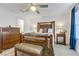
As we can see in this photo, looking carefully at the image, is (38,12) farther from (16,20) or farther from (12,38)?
(12,38)

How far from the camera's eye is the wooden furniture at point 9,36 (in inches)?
77.5

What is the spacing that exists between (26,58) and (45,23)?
1.19 metres

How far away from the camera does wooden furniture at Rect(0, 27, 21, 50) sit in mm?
1968

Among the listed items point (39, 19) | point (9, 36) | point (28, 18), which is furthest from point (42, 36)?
point (9, 36)

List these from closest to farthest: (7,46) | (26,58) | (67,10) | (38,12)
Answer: (26,58) < (7,46) < (38,12) < (67,10)

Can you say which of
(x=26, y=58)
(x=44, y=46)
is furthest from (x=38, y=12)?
(x=26, y=58)

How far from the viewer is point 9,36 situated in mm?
2115

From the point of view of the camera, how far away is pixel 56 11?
7.59ft

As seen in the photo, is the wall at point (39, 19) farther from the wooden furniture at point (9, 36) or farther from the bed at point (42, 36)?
the wooden furniture at point (9, 36)

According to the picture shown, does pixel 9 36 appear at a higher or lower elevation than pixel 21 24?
lower

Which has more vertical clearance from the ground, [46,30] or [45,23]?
[45,23]

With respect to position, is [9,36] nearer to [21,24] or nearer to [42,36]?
[21,24]

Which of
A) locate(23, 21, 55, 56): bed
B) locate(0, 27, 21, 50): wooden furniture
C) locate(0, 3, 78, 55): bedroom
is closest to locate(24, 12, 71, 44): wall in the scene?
locate(0, 3, 78, 55): bedroom

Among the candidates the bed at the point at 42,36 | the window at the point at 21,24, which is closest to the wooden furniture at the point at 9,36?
the window at the point at 21,24
